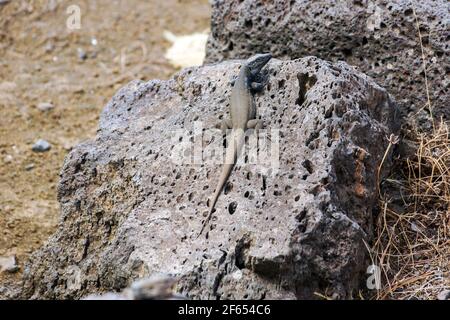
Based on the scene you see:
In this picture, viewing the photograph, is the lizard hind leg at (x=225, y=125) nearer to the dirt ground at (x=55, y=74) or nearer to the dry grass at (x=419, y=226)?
the dry grass at (x=419, y=226)

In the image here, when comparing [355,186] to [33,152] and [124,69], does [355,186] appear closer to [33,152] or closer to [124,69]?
[33,152]

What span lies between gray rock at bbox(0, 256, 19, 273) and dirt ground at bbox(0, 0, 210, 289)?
50mm

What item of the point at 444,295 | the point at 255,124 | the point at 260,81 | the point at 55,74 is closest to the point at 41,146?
the point at 55,74

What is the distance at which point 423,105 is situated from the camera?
16.4 ft

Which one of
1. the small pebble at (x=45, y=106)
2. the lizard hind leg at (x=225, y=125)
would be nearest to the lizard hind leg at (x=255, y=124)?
the lizard hind leg at (x=225, y=125)

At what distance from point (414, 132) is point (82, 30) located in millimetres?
5077

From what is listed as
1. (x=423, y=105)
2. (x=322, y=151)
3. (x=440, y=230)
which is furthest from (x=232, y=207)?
(x=423, y=105)

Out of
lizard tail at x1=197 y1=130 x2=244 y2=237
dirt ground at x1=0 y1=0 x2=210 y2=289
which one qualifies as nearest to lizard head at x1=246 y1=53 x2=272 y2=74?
lizard tail at x1=197 y1=130 x2=244 y2=237

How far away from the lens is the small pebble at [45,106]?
7537mm

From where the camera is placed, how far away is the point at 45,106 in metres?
7.56

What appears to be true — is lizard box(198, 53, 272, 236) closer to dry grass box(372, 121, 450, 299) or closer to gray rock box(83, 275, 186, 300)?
gray rock box(83, 275, 186, 300)

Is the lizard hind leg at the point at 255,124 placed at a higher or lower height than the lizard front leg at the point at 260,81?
lower

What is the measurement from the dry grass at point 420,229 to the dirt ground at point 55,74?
2.73 meters

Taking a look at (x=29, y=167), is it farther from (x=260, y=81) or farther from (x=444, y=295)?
(x=444, y=295)
